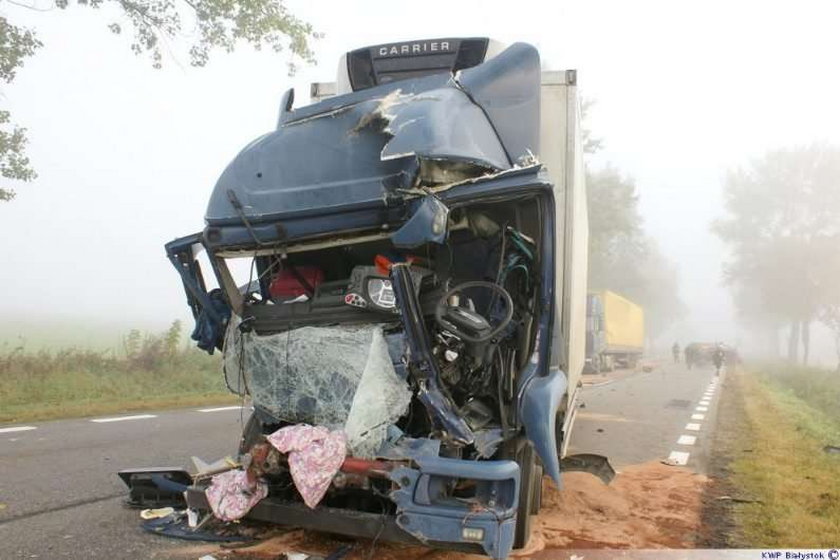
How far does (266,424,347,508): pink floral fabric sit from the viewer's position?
3.39m

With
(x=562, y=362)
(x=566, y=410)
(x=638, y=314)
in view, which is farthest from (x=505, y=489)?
(x=638, y=314)

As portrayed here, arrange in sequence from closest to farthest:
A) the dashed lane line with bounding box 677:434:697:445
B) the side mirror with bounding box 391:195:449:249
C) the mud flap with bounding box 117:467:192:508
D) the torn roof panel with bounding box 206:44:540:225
→ the side mirror with bounding box 391:195:449:249 < the torn roof panel with bounding box 206:44:540:225 < the mud flap with bounding box 117:467:192:508 < the dashed lane line with bounding box 677:434:697:445

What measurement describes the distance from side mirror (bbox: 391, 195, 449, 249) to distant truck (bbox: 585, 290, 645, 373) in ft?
55.0

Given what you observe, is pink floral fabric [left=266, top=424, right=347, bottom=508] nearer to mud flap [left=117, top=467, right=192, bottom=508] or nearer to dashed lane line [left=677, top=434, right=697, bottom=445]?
mud flap [left=117, top=467, right=192, bottom=508]

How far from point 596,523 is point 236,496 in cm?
254

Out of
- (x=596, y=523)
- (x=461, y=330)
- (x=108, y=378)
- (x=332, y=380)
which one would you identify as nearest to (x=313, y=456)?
(x=332, y=380)

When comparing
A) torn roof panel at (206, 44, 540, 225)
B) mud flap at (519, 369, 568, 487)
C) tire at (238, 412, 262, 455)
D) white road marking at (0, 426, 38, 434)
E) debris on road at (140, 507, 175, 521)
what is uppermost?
torn roof panel at (206, 44, 540, 225)

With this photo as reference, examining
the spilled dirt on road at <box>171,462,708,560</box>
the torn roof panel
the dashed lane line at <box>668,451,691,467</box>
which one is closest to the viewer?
the torn roof panel

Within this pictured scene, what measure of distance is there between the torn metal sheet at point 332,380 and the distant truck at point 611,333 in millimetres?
16463

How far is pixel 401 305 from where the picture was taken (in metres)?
3.54

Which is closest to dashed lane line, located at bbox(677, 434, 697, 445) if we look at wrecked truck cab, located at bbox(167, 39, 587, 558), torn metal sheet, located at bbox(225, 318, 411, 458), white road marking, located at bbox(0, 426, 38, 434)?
wrecked truck cab, located at bbox(167, 39, 587, 558)

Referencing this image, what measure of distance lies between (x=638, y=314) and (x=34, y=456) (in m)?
34.4

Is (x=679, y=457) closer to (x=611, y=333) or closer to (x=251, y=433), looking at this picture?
(x=251, y=433)

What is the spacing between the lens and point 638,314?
1452 inches
